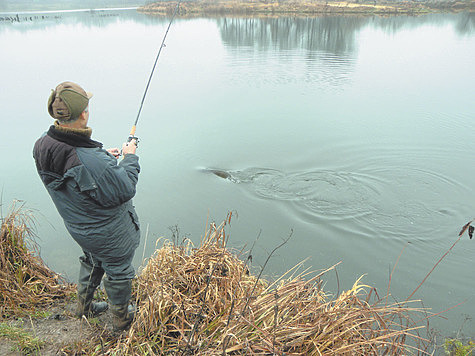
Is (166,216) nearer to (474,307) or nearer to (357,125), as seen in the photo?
(474,307)

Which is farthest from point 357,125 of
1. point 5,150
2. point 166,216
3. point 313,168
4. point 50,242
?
point 5,150

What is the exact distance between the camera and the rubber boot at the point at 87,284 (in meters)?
2.48

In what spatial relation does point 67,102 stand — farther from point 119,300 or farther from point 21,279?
point 21,279

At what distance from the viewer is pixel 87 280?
249 cm

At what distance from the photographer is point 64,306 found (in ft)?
9.36

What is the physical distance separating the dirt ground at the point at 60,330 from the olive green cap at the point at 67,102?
48.3 inches

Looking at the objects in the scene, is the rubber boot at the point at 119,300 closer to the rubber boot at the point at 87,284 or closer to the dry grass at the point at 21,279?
the rubber boot at the point at 87,284

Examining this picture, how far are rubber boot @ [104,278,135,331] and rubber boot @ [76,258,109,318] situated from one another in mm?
145

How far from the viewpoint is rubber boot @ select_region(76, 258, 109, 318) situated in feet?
8.15

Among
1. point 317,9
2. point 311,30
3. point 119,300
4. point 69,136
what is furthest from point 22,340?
point 317,9

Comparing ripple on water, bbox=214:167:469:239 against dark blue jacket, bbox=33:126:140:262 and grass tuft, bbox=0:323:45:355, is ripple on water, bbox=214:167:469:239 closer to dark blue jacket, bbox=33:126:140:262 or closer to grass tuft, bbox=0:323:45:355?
dark blue jacket, bbox=33:126:140:262

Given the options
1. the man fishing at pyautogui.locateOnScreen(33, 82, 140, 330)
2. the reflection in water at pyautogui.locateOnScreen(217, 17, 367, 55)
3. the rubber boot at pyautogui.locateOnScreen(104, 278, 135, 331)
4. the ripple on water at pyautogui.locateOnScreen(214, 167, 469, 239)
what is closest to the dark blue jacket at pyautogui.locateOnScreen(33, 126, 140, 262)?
the man fishing at pyautogui.locateOnScreen(33, 82, 140, 330)

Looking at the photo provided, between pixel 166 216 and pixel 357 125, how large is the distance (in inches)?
198

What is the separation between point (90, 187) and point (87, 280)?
881mm
